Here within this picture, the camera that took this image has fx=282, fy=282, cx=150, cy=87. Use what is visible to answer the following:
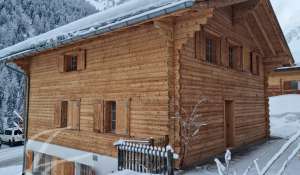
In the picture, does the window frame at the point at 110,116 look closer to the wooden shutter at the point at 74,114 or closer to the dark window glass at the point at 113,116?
the dark window glass at the point at 113,116

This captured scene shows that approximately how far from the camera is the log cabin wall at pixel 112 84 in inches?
330

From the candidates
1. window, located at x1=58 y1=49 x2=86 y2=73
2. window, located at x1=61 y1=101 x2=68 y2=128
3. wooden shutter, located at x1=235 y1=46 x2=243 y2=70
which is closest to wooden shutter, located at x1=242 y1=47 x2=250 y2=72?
wooden shutter, located at x1=235 y1=46 x2=243 y2=70

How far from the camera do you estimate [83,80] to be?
11.0 m

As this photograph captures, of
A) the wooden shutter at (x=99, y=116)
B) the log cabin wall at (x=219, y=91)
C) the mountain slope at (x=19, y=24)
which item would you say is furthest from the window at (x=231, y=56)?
the mountain slope at (x=19, y=24)

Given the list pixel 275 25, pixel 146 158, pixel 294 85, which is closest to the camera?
pixel 146 158

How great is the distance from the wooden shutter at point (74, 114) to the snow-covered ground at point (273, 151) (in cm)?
433

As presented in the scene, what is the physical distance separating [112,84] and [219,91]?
3.83 metres

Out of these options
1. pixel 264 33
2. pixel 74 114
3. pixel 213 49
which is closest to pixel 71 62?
pixel 74 114

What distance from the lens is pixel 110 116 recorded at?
10219 millimetres

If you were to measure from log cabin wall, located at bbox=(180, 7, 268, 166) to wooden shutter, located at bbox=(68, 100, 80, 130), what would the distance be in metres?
4.91

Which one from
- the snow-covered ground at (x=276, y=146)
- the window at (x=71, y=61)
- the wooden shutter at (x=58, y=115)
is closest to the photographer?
the snow-covered ground at (x=276, y=146)

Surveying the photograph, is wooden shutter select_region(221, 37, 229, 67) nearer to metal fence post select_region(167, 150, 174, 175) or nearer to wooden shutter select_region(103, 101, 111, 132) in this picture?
wooden shutter select_region(103, 101, 111, 132)

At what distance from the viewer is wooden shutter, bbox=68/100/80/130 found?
11217 mm

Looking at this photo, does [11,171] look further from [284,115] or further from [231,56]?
[284,115]
